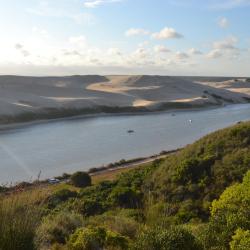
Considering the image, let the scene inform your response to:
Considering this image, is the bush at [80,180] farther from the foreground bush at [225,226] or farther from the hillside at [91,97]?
the hillside at [91,97]

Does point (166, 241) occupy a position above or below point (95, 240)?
above

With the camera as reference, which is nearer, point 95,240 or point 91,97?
point 95,240

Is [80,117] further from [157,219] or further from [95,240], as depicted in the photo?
[95,240]

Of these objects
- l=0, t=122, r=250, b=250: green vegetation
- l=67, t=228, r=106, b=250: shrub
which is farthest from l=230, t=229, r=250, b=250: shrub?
l=67, t=228, r=106, b=250: shrub

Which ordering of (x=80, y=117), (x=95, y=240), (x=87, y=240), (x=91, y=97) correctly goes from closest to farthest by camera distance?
(x=87, y=240)
(x=95, y=240)
(x=80, y=117)
(x=91, y=97)

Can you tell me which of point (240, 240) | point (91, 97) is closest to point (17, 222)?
point (240, 240)

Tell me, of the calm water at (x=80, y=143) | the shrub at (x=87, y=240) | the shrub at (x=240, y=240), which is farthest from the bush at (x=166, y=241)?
the calm water at (x=80, y=143)

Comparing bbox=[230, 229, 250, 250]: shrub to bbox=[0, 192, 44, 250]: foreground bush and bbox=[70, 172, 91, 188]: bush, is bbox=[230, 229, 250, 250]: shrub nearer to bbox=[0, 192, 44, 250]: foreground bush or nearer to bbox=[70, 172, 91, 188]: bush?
bbox=[0, 192, 44, 250]: foreground bush

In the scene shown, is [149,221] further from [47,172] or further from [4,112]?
[4,112]
